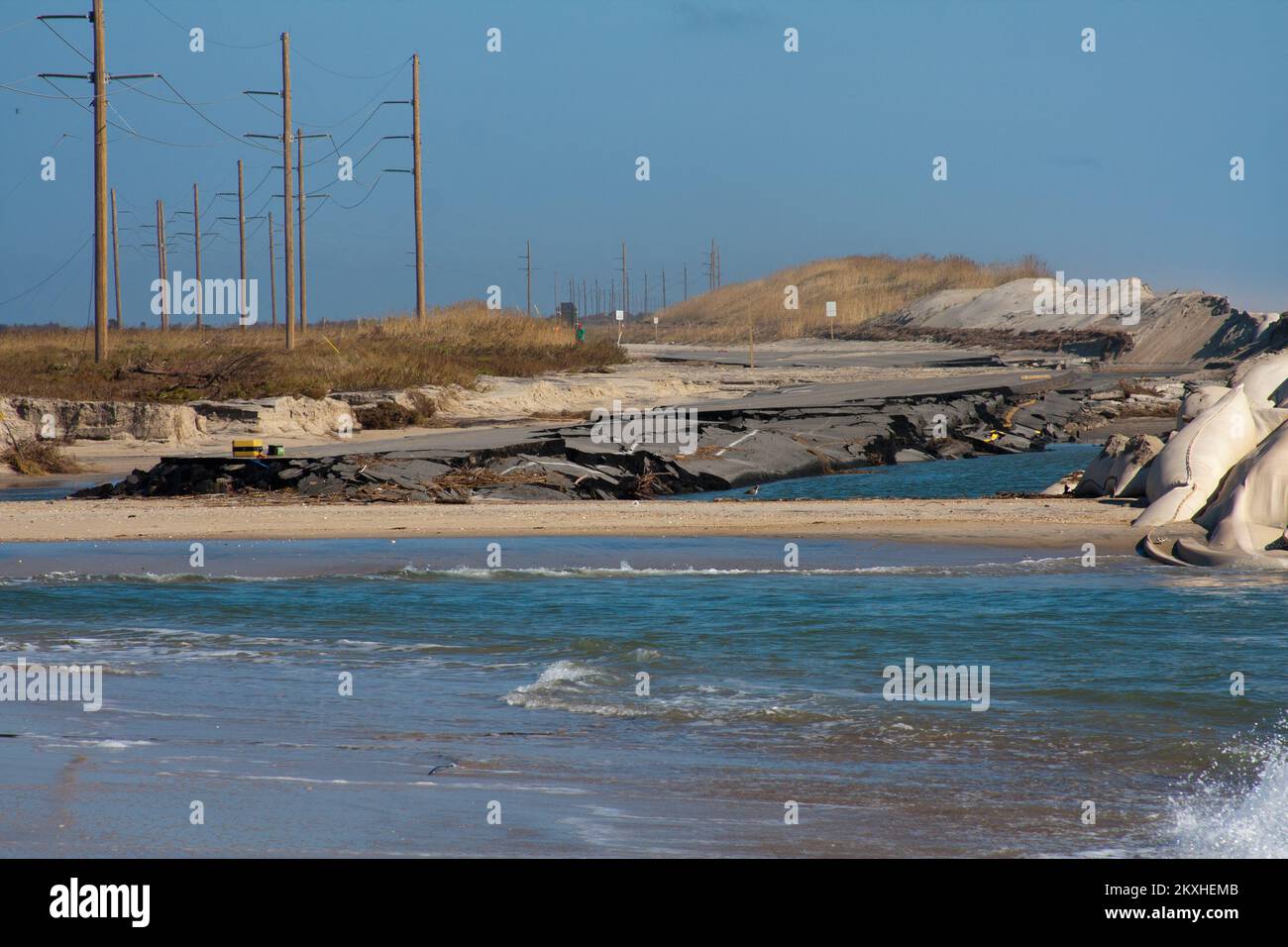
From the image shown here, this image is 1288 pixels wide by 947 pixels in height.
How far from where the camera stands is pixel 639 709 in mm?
8258

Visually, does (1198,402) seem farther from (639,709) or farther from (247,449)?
(247,449)

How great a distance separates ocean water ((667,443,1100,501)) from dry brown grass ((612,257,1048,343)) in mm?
63781

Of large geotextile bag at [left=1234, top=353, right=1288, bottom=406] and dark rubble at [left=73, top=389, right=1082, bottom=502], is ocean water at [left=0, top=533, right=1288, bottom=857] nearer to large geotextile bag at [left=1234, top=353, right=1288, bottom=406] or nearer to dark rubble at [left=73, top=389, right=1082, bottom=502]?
dark rubble at [left=73, top=389, right=1082, bottom=502]

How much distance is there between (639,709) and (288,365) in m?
30.4

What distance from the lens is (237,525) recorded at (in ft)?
55.9

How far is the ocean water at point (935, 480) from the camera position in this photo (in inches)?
886

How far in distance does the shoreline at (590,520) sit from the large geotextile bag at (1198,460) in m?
0.46

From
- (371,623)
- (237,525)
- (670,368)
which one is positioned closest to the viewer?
(371,623)

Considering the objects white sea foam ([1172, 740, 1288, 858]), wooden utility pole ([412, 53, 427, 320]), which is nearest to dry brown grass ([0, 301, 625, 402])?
wooden utility pole ([412, 53, 427, 320])

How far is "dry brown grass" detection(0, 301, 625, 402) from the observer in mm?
32000
